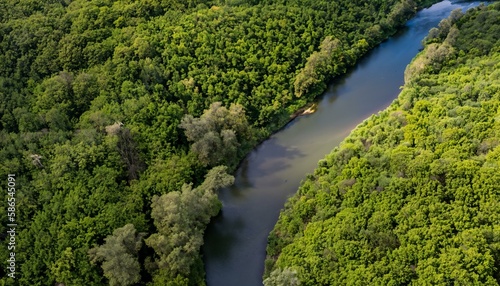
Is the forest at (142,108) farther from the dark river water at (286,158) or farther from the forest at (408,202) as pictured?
the forest at (408,202)

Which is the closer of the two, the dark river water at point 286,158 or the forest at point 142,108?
the forest at point 142,108

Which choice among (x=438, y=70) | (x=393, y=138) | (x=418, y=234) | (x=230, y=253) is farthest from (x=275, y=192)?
(x=438, y=70)

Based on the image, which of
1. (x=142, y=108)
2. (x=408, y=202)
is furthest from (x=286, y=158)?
(x=408, y=202)

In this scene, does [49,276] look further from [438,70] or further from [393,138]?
[438,70]

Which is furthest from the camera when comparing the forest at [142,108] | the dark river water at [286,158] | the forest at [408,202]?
the dark river water at [286,158]

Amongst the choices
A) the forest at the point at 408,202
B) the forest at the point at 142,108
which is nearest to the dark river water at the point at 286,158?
the forest at the point at 142,108

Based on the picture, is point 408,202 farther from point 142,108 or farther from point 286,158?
point 142,108

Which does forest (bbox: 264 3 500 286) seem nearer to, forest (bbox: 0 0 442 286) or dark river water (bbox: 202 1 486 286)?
dark river water (bbox: 202 1 486 286)

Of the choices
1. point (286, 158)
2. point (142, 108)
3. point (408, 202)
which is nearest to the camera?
point (408, 202)
